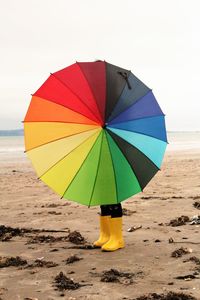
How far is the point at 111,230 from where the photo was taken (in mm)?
6617

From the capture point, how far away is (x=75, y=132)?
19.8 feet

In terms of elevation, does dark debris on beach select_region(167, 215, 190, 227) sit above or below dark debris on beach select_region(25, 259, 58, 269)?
above

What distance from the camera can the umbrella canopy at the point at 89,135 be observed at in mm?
5914

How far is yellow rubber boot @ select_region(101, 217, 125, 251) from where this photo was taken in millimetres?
6461

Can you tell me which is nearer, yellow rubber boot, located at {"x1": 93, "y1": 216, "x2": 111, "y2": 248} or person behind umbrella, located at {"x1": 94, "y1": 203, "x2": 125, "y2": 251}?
person behind umbrella, located at {"x1": 94, "y1": 203, "x2": 125, "y2": 251}

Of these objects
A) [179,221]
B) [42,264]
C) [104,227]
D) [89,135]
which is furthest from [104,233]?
[179,221]

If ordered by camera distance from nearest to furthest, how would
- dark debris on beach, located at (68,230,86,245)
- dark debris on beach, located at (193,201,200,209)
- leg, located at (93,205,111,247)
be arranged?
leg, located at (93,205,111,247) → dark debris on beach, located at (68,230,86,245) → dark debris on beach, located at (193,201,200,209)

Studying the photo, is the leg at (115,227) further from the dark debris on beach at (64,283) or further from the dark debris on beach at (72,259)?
the dark debris on beach at (64,283)

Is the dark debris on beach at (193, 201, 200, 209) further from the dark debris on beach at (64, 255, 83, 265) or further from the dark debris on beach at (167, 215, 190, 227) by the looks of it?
the dark debris on beach at (64, 255, 83, 265)

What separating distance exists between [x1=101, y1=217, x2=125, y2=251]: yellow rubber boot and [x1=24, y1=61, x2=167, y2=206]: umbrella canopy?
31.3 inches

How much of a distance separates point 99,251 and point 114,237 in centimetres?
29

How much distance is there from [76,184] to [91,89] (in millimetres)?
1265

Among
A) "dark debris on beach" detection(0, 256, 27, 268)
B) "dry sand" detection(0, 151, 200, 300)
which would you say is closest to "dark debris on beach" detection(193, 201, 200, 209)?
"dry sand" detection(0, 151, 200, 300)

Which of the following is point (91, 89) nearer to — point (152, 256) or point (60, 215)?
point (152, 256)
